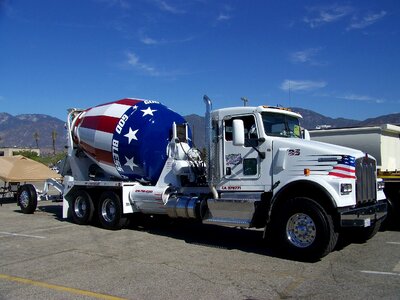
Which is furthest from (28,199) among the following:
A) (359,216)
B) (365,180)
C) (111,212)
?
(359,216)

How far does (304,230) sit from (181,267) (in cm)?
233

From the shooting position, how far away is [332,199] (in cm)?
838

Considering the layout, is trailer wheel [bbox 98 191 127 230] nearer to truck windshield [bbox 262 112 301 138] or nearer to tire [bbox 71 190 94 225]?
tire [bbox 71 190 94 225]

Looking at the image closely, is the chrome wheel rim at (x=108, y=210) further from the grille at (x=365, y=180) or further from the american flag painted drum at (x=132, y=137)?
the grille at (x=365, y=180)

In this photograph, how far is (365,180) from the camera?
9289mm

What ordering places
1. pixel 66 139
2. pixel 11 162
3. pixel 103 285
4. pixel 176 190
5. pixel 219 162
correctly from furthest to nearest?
pixel 11 162, pixel 66 139, pixel 176 190, pixel 219 162, pixel 103 285

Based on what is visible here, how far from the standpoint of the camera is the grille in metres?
8.91

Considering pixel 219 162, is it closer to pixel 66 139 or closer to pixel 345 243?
pixel 345 243

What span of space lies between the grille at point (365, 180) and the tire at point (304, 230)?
99 cm

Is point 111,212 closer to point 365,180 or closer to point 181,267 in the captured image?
point 181,267

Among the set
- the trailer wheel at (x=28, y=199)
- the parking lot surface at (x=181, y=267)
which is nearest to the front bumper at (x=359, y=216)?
the parking lot surface at (x=181, y=267)

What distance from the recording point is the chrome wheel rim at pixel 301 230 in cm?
854

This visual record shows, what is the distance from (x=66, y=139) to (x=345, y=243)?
932 centimetres

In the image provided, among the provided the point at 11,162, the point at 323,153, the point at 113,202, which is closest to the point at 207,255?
the point at 323,153
